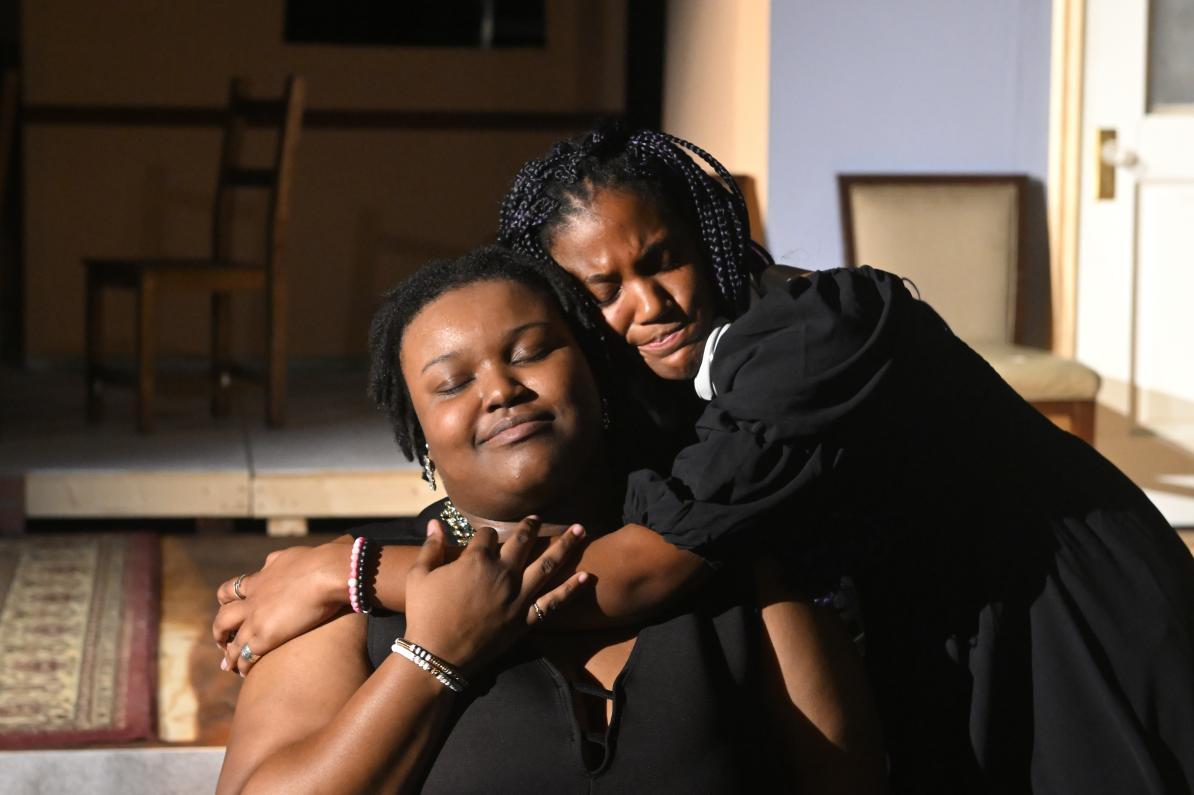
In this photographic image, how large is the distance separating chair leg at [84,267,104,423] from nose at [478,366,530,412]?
4022mm

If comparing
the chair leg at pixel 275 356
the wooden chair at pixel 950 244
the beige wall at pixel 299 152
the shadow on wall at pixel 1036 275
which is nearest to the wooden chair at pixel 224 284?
the chair leg at pixel 275 356

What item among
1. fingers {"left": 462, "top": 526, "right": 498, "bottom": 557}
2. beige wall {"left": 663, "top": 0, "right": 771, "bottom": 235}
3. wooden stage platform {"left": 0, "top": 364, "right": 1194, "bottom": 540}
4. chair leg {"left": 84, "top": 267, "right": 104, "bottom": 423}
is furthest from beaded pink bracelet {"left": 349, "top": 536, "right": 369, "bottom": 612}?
chair leg {"left": 84, "top": 267, "right": 104, "bottom": 423}

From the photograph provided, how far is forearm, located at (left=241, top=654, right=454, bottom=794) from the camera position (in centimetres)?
130

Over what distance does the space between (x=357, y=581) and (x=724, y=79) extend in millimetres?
3861

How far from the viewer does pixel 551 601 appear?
1.37m

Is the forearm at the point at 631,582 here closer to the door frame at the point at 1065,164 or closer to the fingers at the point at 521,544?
the fingers at the point at 521,544

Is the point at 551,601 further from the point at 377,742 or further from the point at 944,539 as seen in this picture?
the point at 944,539

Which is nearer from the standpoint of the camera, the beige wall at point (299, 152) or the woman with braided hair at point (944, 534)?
the woman with braided hair at point (944, 534)

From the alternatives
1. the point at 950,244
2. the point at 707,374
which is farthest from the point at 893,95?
the point at 707,374

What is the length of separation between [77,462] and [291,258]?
2628 mm

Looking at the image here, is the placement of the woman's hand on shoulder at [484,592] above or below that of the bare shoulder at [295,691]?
above

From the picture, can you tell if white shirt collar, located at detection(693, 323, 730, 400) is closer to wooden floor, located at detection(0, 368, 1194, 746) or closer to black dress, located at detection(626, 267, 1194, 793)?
black dress, located at detection(626, 267, 1194, 793)

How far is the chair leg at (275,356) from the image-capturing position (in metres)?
5.05

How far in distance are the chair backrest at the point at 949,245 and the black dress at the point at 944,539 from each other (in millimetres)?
2863
